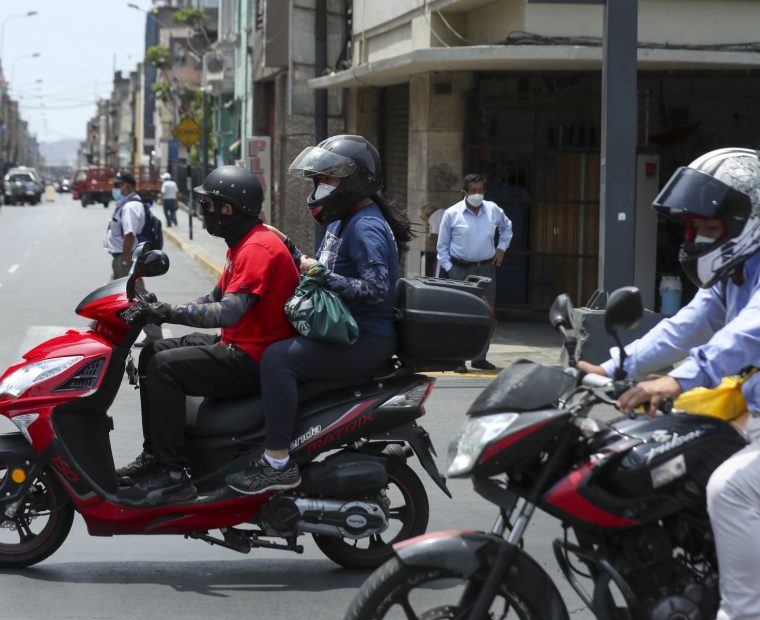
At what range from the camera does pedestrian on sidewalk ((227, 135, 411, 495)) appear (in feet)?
18.8

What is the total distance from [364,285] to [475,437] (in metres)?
2.11

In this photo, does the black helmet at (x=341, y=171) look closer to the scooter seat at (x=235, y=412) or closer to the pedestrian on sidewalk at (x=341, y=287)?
the pedestrian on sidewalk at (x=341, y=287)

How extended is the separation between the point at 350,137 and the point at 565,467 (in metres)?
2.61

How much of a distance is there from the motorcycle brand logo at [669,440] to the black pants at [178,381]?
237 cm

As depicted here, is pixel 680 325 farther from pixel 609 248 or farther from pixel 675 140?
pixel 675 140

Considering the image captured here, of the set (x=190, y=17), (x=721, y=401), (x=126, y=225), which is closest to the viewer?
(x=721, y=401)

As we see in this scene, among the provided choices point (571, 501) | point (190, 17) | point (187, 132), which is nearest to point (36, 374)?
point (571, 501)

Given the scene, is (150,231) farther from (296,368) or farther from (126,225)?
(296,368)

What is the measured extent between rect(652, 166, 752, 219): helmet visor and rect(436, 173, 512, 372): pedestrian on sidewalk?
29.4ft

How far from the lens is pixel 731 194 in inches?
164

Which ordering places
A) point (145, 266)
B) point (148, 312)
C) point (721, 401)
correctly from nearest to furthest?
point (721, 401)
point (148, 312)
point (145, 266)

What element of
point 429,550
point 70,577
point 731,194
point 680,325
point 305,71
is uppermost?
point 305,71

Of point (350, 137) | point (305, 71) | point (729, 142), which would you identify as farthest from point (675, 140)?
point (350, 137)

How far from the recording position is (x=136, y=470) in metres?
5.96
